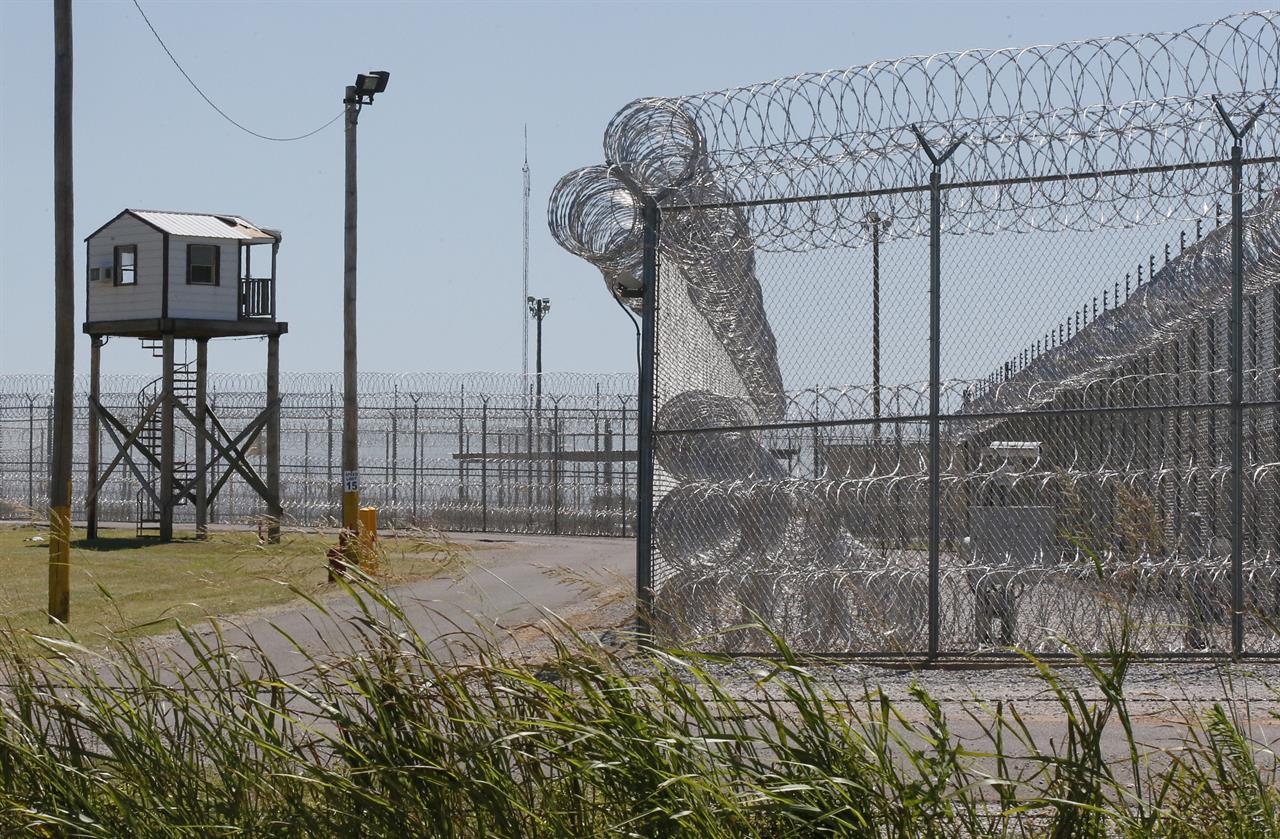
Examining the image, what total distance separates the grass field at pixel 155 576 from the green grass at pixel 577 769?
0.31 m

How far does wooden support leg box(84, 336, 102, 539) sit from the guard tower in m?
0.02

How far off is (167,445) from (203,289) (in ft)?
7.91

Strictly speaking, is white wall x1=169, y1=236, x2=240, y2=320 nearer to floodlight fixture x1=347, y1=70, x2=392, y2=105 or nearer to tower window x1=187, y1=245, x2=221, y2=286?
tower window x1=187, y1=245, x2=221, y2=286

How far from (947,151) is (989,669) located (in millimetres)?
3044

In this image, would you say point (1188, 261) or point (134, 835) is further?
point (1188, 261)

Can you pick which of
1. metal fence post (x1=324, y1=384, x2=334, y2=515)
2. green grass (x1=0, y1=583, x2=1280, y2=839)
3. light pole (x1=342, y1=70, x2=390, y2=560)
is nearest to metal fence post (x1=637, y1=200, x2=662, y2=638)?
green grass (x1=0, y1=583, x2=1280, y2=839)

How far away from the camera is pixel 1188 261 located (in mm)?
10633

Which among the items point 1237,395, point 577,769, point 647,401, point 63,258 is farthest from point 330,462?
point 577,769

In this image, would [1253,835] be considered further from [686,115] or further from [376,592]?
[686,115]

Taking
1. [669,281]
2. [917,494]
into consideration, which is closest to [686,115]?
[669,281]

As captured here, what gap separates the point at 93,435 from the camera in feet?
79.8

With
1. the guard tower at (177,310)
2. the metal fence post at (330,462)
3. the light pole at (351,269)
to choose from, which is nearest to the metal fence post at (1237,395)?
the light pole at (351,269)

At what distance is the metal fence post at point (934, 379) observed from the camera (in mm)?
9070

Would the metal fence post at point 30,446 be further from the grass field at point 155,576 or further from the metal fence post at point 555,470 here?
the metal fence post at point 555,470
